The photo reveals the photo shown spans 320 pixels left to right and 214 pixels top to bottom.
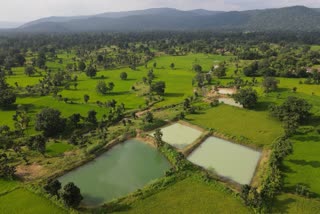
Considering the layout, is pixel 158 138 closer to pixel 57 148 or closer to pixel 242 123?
pixel 57 148

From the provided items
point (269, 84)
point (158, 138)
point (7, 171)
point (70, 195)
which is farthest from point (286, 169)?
point (269, 84)

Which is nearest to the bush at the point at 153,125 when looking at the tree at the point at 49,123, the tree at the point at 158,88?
the tree at the point at 49,123

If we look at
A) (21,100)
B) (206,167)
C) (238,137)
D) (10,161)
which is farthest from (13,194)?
(21,100)

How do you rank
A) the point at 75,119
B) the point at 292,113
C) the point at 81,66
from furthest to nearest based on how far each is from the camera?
the point at 81,66 → the point at 75,119 → the point at 292,113

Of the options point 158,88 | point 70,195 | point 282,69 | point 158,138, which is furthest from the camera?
point 282,69

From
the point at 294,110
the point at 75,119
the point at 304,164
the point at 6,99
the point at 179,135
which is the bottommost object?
the point at 179,135

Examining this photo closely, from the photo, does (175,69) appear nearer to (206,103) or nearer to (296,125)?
(206,103)
